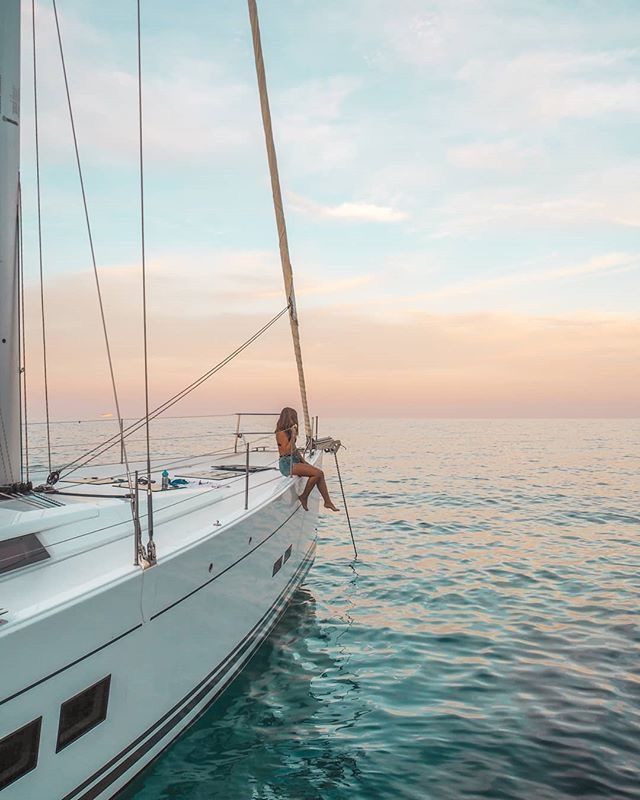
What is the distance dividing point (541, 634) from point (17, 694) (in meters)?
7.62

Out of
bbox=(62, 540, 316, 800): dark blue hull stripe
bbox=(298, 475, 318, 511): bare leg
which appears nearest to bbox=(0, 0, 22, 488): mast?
bbox=(62, 540, 316, 800): dark blue hull stripe

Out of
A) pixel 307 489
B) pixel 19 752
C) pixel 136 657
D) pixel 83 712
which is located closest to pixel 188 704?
pixel 136 657

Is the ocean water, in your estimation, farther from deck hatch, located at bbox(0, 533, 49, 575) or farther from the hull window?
A: deck hatch, located at bbox(0, 533, 49, 575)

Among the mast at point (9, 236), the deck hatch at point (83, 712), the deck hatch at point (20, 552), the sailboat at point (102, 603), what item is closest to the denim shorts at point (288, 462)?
the sailboat at point (102, 603)

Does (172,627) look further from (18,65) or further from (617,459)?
(617,459)

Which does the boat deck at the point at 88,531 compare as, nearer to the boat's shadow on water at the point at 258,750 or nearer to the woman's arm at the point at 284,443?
the woman's arm at the point at 284,443

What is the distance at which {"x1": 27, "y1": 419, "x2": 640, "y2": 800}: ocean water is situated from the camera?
561 cm

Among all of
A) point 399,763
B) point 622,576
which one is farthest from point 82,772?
point 622,576

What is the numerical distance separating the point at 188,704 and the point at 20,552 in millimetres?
2150

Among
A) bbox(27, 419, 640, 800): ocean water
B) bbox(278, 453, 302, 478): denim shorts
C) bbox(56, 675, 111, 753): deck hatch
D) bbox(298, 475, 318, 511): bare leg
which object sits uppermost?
bbox(278, 453, 302, 478): denim shorts

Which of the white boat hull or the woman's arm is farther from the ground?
the woman's arm

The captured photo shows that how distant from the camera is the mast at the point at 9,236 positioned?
6.47m

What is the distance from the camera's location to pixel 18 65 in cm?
662

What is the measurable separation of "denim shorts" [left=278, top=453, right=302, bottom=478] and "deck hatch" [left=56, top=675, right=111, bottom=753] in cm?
613
